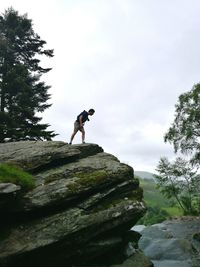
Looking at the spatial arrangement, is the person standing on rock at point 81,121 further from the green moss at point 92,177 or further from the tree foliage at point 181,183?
the tree foliage at point 181,183

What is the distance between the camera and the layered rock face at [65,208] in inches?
695

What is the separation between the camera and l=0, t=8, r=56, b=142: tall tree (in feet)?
130

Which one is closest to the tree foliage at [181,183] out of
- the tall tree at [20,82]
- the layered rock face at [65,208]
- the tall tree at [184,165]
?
the tall tree at [184,165]

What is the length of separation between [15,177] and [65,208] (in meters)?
3.04

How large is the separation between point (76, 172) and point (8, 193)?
5.62 metres

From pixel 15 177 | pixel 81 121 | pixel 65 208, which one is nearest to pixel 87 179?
pixel 65 208

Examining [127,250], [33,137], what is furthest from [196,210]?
[127,250]

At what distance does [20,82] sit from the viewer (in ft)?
132

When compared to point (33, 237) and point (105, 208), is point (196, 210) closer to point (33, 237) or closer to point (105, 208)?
point (105, 208)

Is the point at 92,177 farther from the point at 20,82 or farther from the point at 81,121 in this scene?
the point at 20,82

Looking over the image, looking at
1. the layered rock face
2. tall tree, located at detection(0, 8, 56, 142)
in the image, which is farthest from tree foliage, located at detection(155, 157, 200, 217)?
the layered rock face

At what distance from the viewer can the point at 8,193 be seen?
16.7m

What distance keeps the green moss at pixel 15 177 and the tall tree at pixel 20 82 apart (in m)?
18.8

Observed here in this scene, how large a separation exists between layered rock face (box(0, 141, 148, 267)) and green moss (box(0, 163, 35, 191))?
1.40 ft
